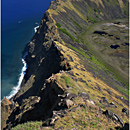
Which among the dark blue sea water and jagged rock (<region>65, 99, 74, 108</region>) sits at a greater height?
the dark blue sea water

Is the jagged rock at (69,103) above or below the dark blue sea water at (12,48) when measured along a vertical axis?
below

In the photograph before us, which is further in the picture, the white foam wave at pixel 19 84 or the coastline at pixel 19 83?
the white foam wave at pixel 19 84

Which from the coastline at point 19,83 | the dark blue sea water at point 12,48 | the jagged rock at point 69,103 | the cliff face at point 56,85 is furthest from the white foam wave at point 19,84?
the jagged rock at point 69,103

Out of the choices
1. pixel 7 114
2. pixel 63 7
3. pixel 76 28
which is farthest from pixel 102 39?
→ pixel 7 114

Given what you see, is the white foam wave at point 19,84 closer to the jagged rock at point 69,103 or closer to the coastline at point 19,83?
the coastline at point 19,83

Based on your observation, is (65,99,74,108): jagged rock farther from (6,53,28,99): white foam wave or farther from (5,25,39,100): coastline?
(6,53,28,99): white foam wave

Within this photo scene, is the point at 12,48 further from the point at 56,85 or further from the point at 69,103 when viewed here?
the point at 69,103

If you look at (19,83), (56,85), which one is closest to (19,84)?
(19,83)

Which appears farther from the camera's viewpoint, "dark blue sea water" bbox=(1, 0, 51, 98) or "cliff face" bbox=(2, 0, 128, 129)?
"dark blue sea water" bbox=(1, 0, 51, 98)

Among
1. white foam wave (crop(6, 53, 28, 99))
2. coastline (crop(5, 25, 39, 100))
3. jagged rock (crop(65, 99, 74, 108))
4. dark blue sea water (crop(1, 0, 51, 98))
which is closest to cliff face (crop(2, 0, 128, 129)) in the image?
jagged rock (crop(65, 99, 74, 108))

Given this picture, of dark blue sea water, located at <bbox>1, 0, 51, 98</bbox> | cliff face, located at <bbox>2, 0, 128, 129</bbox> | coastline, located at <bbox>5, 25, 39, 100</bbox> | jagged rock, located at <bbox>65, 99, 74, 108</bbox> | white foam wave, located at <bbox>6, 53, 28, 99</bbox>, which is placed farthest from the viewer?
dark blue sea water, located at <bbox>1, 0, 51, 98</bbox>

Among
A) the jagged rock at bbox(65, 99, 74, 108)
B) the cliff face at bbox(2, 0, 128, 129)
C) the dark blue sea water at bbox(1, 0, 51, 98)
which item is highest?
the dark blue sea water at bbox(1, 0, 51, 98)

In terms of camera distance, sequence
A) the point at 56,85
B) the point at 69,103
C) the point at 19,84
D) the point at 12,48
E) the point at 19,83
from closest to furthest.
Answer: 1. the point at 69,103
2. the point at 56,85
3. the point at 19,84
4. the point at 19,83
5. the point at 12,48

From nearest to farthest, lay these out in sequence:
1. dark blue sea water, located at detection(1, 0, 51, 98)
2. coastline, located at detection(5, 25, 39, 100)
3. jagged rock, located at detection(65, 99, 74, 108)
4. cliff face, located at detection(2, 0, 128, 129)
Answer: jagged rock, located at detection(65, 99, 74, 108) → cliff face, located at detection(2, 0, 128, 129) → coastline, located at detection(5, 25, 39, 100) → dark blue sea water, located at detection(1, 0, 51, 98)
